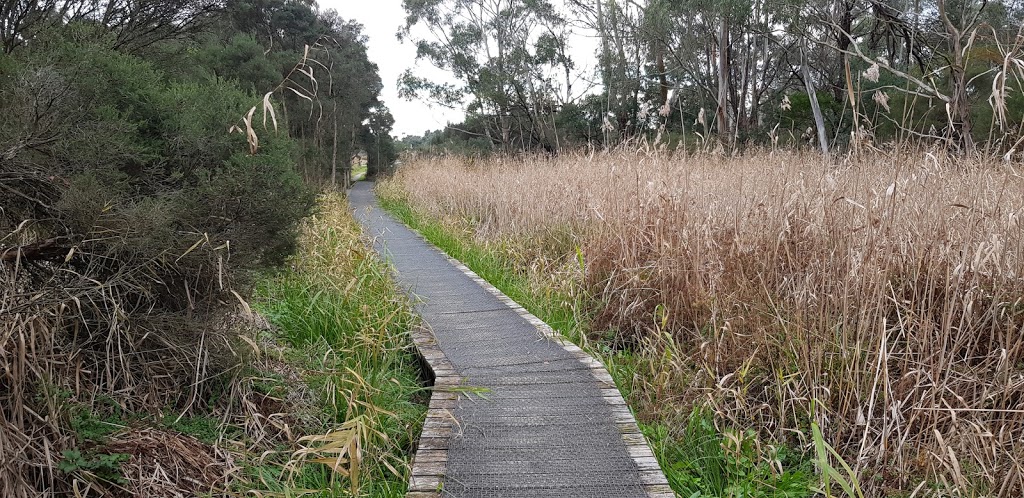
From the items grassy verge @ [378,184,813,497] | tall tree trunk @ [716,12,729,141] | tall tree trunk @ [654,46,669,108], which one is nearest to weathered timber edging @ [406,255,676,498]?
grassy verge @ [378,184,813,497]

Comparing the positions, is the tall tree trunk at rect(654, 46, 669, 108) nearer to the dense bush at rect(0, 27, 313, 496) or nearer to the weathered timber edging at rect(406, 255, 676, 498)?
the weathered timber edging at rect(406, 255, 676, 498)

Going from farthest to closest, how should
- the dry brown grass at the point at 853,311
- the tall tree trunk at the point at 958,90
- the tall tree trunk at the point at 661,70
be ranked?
the tall tree trunk at the point at 661,70
the tall tree trunk at the point at 958,90
the dry brown grass at the point at 853,311

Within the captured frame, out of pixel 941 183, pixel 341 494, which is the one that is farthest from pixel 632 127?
pixel 341 494

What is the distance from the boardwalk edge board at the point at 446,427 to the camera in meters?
2.21

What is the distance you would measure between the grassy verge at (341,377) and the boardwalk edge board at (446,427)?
0.32 ft

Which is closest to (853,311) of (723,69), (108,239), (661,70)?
(108,239)

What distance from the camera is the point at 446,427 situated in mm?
2621

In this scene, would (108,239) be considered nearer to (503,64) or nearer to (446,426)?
(446,426)

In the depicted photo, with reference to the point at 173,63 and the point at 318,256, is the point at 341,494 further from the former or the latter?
the point at 173,63

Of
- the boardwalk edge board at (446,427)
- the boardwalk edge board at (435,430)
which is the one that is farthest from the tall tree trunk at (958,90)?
the boardwalk edge board at (435,430)

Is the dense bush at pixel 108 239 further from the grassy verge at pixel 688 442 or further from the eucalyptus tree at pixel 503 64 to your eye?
the eucalyptus tree at pixel 503 64

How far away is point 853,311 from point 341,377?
7.73 ft

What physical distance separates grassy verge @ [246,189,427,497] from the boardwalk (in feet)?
0.59

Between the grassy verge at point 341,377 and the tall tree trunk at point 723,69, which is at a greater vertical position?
the tall tree trunk at point 723,69
